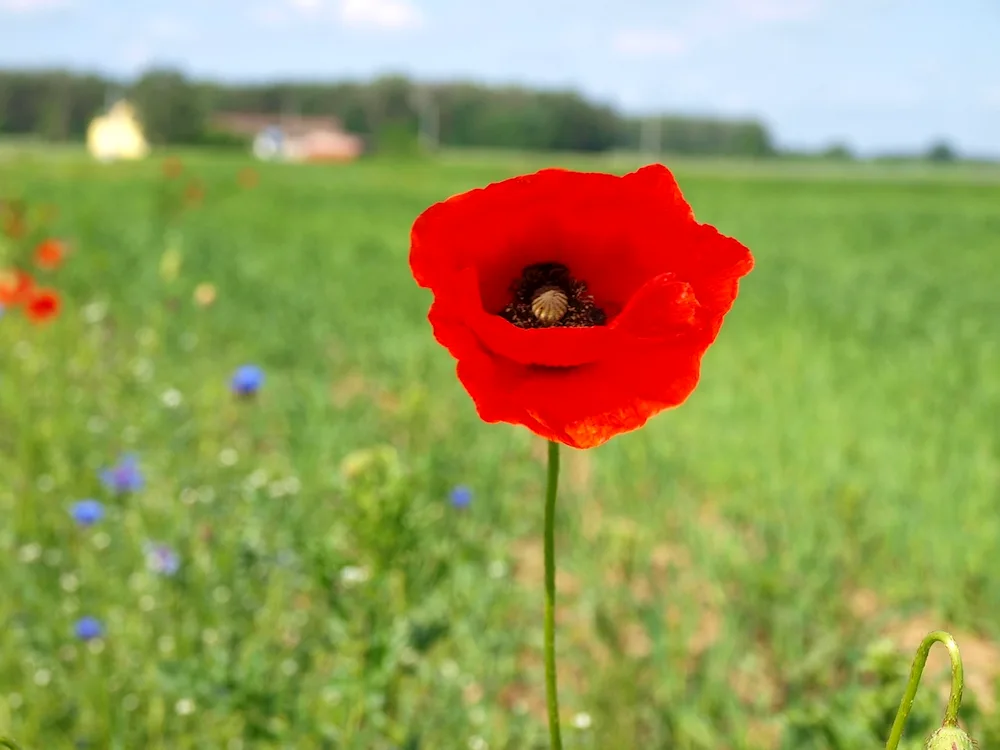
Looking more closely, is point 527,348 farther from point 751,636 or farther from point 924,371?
point 924,371

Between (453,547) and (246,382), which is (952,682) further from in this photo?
(246,382)

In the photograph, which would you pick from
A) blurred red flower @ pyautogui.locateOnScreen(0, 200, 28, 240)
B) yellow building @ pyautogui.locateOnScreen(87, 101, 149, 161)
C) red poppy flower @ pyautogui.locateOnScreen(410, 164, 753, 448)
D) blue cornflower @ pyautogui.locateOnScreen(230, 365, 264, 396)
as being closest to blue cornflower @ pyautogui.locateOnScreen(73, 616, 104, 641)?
blue cornflower @ pyautogui.locateOnScreen(230, 365, 264, 396)

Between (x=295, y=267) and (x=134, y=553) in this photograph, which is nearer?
(x=134, y=553)

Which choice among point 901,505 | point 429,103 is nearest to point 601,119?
point 429,103

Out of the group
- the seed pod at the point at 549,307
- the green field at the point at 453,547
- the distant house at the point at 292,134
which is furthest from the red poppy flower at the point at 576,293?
the distant house at the point at 292,134

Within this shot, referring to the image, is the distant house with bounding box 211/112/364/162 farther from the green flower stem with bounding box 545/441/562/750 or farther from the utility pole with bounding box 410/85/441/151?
the green flower stem with bounding box 545/441/562/750

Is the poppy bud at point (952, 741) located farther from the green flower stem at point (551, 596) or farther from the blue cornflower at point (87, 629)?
the blue cornflower at point (87, 629)

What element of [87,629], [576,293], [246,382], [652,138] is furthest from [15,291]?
[652,138]
